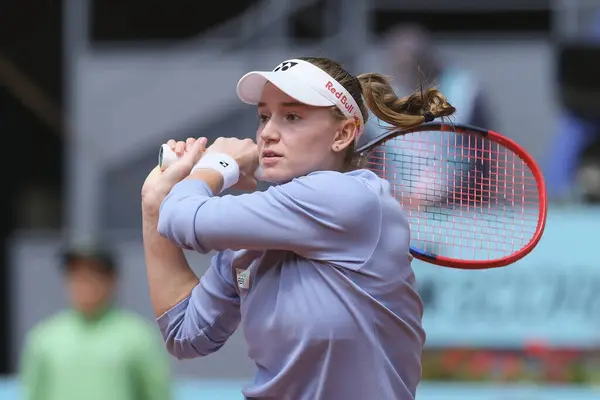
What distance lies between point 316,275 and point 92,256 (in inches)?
152

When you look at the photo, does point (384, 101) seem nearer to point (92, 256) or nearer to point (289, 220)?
point (289, 220)

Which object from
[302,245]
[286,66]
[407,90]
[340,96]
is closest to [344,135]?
[340,96]

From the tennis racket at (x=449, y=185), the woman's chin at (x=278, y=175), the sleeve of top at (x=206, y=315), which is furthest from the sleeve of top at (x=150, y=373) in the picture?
the woman's chin at (x=278, y=175)

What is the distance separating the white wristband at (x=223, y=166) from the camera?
112 inches

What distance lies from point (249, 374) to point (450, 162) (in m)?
5.09

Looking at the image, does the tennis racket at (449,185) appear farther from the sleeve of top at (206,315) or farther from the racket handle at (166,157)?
the sleeve of top at (206,315)

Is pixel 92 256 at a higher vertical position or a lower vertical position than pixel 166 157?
lower

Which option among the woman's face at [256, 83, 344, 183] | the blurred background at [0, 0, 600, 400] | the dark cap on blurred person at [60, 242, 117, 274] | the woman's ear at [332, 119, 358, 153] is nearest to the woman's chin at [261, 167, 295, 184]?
the woman's face at [256, 83, 344, 183]

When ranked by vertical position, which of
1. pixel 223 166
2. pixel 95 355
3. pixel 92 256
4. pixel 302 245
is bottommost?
pixel 95 355

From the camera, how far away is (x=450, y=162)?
11.0 ft

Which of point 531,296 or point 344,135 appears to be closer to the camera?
point 344,135

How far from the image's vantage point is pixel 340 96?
280 cm

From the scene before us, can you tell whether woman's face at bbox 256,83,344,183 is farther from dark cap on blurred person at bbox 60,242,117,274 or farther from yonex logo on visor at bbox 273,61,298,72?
dark cap on blurred person at bbox 60,242,117,274

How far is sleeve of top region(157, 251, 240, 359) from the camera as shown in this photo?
9.61ft
